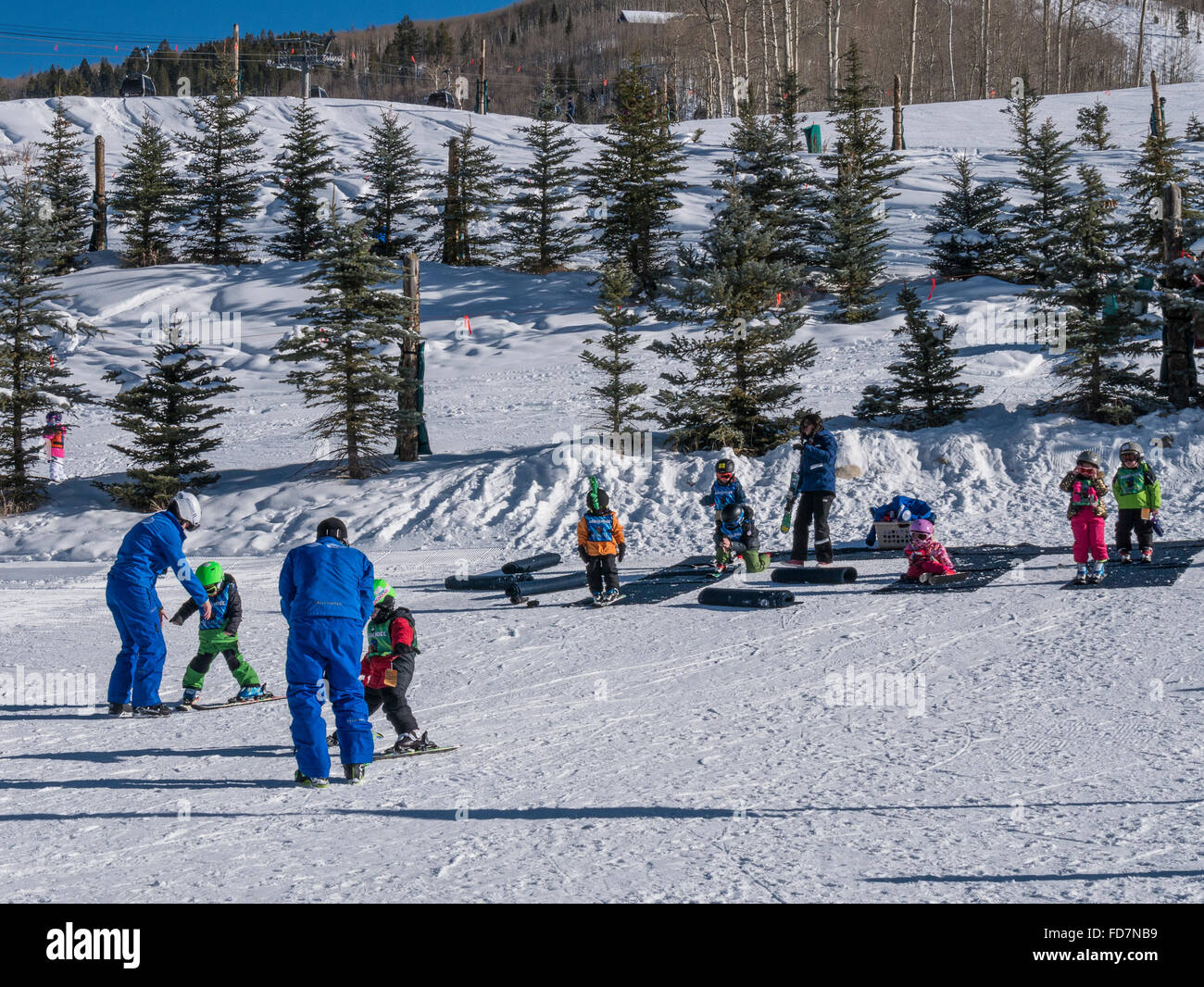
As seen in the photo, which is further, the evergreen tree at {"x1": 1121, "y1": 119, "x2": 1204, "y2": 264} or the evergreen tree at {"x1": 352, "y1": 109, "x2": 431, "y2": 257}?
the evergreen tree at {"x1": 352, "y1": 109, "x2": 431, "y2": 257}

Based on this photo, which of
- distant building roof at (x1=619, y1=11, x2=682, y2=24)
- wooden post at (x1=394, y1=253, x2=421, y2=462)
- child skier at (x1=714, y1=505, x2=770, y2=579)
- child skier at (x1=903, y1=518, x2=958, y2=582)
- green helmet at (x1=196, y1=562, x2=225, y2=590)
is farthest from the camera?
distant building roof at (x1=619, y1=11, x2=682, y2=24)

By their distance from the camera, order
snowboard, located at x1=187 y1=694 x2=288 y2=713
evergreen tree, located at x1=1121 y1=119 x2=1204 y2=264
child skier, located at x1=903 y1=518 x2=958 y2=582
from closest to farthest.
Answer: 1. snowboard, located at x1=187 y1=694 x2=288 y2=713
2. child skier, located at x1=903 y1=518 x2=958 y2=582
3. evergreen tree, located at x1=1121 y1=119 x2=1204 y2=264

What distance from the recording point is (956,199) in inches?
1344

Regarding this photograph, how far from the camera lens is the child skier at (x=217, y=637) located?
9.15 meters

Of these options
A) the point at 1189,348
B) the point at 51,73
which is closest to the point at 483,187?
the point at 1189,348

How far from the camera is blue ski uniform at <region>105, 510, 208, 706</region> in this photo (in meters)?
8.88

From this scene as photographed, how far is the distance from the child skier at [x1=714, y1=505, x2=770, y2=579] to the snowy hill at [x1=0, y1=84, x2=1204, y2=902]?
1.27 m

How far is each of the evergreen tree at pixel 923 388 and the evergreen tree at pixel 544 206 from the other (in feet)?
63.2

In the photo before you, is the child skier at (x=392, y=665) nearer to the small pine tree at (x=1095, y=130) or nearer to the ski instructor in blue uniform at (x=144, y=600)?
the ski instructor in blue uniform at (x=144, y=600)


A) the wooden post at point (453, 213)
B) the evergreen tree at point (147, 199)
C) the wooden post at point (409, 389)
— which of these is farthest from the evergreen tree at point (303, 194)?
the wooden post at point (409, 389)

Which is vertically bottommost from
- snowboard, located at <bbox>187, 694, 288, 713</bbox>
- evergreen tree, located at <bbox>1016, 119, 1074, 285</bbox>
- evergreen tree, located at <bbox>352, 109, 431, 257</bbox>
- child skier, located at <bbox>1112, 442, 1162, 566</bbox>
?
snowboard, located at <bbox>187, 694, 288, 713</bbox>

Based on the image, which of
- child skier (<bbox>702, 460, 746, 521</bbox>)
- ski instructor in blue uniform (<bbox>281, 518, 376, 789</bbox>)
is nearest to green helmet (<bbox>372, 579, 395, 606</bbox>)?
ski instructor in blue uniform (<bbox>281, 518, 376, 789</bbox>)

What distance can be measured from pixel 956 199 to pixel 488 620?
89.9ft

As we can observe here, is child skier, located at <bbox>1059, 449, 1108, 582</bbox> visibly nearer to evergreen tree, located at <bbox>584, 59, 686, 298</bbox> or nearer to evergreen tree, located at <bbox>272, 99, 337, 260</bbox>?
evergreen tree, located at <bbox>584, 59, 686, 298</bbox>
